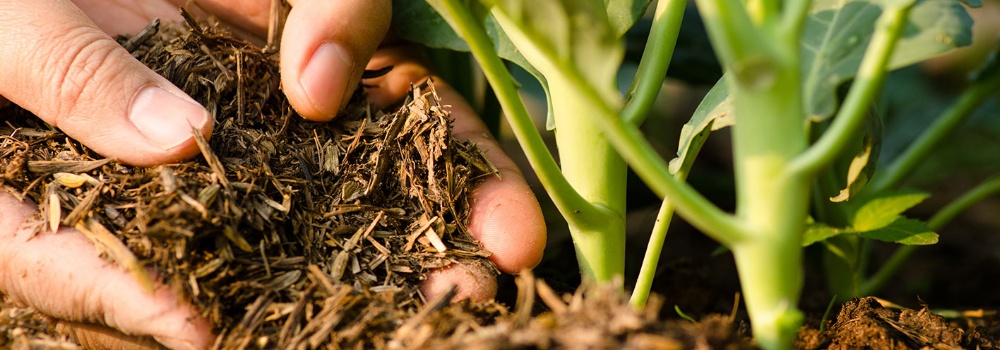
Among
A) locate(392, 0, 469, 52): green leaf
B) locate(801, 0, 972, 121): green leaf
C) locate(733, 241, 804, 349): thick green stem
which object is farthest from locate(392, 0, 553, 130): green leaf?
locate(733, 241, 804, 349): thick green stem

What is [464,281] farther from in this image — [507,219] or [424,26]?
→ [424,26]

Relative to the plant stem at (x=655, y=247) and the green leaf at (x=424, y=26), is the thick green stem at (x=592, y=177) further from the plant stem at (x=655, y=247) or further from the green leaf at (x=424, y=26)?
the green leaf at (x=424, y=26)

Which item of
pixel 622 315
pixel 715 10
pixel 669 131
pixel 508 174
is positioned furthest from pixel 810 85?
pixel 669 131

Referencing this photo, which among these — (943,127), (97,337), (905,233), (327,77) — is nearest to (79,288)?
(97,337)

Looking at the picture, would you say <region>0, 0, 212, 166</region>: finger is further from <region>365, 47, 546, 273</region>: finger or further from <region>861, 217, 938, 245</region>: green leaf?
<region>861, 217, 938, 245</region>: green leaf

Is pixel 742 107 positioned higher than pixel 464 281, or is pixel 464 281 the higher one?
pixel 742 107

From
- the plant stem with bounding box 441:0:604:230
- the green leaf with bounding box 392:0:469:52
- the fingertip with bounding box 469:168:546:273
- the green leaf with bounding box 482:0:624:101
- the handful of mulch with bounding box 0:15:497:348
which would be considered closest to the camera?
the green leaf with bounding box 482:0:624:101
